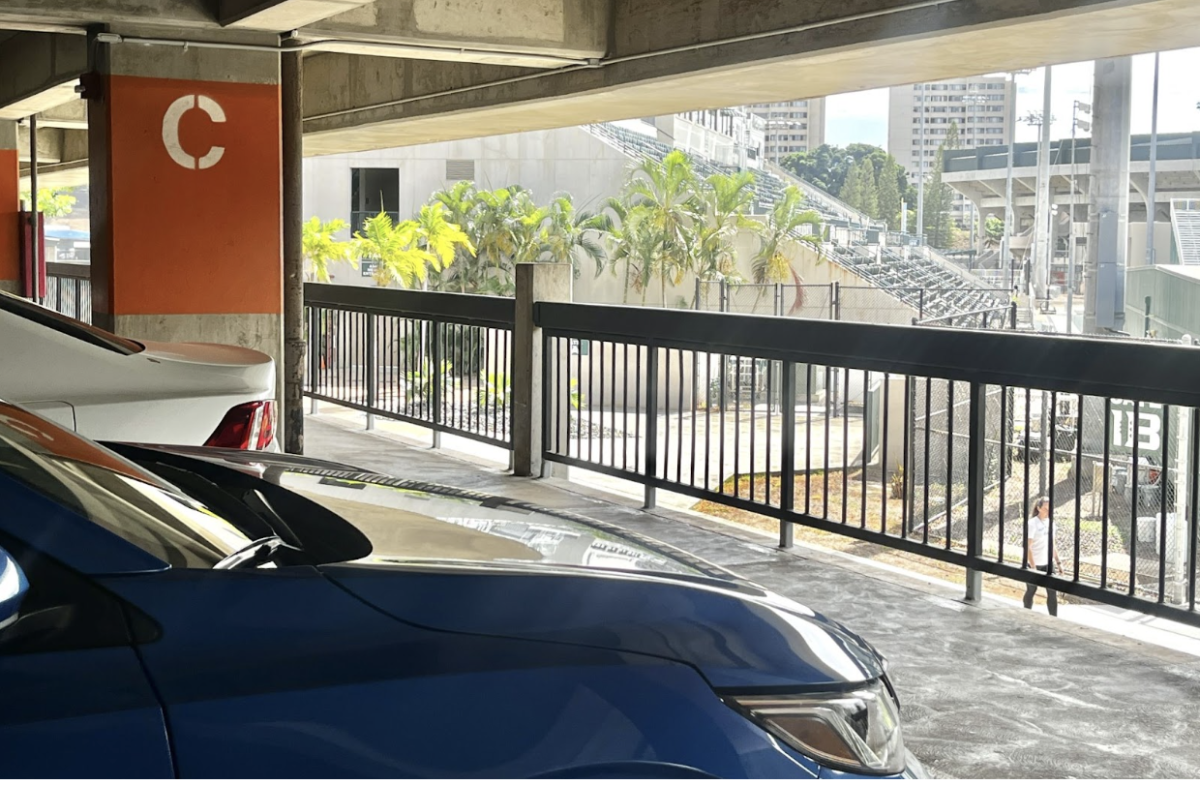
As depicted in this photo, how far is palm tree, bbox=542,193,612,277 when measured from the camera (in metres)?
58.5

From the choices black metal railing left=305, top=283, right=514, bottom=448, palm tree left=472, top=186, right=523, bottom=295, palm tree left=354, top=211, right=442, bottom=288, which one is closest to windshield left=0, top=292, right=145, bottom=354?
black metal railing left=305, top=283, right=514, bottom=448

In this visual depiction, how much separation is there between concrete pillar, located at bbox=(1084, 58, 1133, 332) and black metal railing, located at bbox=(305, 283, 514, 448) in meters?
15.5

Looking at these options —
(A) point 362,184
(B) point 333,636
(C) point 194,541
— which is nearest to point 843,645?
(B) point 333,636

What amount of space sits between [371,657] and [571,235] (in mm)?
57242

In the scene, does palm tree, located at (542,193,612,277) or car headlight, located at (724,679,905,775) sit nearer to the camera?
car headlight, located at (724,679,905,775)

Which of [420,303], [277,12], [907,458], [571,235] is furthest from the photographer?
[571,235]

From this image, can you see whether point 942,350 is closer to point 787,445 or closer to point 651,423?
point 787,445

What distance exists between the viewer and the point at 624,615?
2133 mm

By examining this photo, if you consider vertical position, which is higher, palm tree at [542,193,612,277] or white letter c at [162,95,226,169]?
palm tree at [542,193,612,277]

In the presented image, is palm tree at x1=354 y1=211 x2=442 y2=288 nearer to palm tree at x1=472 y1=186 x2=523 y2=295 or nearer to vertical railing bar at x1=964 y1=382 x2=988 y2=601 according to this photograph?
palm tree at x1=472 y1=186 x2=523 y2=295

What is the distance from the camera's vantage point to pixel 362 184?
74.2 metres

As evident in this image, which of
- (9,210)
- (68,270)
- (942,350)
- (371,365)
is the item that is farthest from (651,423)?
(68,270)

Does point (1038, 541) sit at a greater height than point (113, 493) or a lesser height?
lesser

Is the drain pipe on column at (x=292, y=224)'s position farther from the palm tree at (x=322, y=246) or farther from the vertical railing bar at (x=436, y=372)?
the palm tree at (x=322, y=246)
